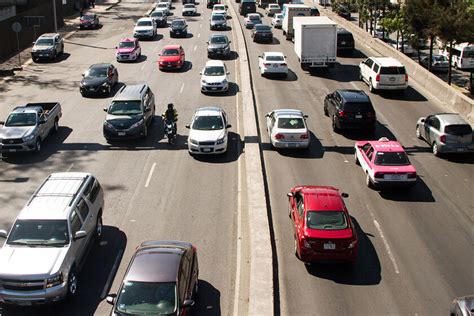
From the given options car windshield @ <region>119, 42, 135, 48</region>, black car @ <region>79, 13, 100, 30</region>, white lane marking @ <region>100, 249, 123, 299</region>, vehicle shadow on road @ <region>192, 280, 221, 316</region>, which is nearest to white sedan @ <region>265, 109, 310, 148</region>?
white lane marking @ <region>100, 249, 123, 299</region>

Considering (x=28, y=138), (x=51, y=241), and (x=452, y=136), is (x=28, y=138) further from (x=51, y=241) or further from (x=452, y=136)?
(x=452, y=136)

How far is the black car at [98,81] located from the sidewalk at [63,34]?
29.2ft

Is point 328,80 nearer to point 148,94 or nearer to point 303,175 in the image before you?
point 148,94

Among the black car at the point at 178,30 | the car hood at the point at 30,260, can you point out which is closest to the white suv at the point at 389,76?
the car hood at the point at 30,260

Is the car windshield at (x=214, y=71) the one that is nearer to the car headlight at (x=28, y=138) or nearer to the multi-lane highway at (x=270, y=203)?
the multi-lane highway at (x=270, y=203)

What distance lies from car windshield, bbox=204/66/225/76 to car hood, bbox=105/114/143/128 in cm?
1053

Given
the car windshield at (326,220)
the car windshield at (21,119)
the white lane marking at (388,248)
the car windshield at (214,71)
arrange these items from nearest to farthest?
the car windshield at (326,220), the white lane marking at (388,248), the car windshield at (21,119), the car windshield at (214,71)

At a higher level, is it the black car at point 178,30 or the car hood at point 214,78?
the black car at point 178,30

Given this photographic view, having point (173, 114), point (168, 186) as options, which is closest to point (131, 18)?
point (173, 114)

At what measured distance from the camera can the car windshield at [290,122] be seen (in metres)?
27.4

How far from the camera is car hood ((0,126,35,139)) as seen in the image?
26.7 metres

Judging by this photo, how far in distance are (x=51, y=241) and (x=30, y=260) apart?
88cm

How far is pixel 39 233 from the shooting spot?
16234 millimetres

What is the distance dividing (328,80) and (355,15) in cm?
5717
